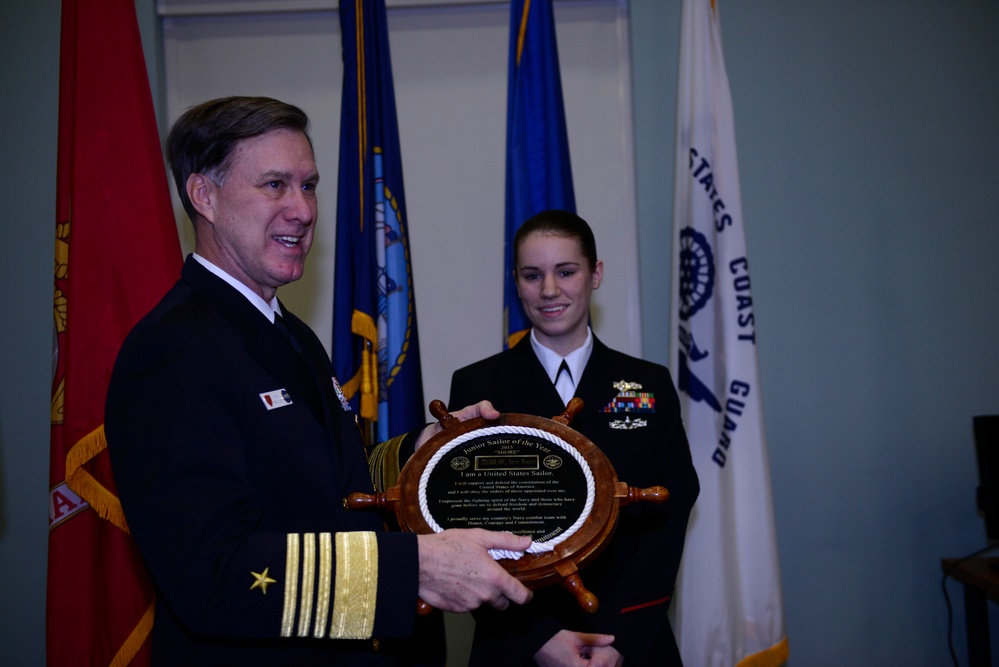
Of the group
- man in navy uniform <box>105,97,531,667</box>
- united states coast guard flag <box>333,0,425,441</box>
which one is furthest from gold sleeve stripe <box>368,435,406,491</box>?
united states coast guard flag <box>333,0,425,441</box>

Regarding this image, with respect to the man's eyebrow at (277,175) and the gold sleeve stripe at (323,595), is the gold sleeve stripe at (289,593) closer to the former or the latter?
the gold sleeve stripe at (323,595)

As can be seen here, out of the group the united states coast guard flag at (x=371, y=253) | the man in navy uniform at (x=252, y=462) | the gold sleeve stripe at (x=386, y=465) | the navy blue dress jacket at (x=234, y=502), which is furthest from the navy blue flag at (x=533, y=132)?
the navy blue dress jacket at (x=234, y=502)

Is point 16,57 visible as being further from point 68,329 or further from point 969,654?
point 969,654

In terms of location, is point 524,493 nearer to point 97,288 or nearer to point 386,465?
point 386,465

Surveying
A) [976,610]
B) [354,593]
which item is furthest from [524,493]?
[976,610]

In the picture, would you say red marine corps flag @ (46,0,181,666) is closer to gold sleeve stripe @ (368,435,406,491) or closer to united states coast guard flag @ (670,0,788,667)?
gold sleeve stripe @ (368,435,406,491)

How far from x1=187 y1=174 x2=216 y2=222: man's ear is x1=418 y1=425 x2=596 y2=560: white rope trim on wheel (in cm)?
59

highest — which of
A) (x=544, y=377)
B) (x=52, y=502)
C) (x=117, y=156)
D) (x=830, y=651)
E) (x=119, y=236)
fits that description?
(x=117, y=156)

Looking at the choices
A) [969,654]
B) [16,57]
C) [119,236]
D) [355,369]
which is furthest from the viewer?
[16,57]

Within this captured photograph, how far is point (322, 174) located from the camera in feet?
10.1

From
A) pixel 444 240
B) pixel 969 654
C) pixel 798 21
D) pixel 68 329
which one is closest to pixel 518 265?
pixel 444 240

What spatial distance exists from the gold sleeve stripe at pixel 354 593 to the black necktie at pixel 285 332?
1.51ft

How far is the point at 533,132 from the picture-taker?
102 inches

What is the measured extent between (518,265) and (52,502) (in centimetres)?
141
